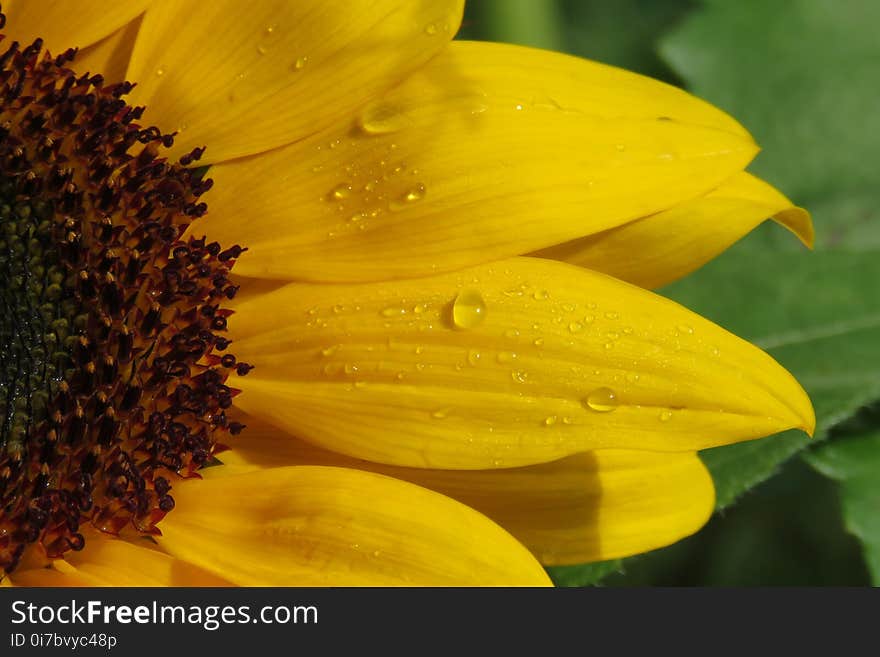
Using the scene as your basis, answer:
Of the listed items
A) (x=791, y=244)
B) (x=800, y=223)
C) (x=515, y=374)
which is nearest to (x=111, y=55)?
(x=515, y=374)

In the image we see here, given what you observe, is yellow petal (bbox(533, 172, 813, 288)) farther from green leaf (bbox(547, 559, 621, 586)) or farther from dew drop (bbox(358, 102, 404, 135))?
green leaf (bbox(547, 559, 621, 586))

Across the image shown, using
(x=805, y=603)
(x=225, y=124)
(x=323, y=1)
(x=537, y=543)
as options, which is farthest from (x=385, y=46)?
(x=805, y=603)

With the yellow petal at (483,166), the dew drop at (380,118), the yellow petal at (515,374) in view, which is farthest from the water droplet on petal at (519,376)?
the dew drop at (380,118)

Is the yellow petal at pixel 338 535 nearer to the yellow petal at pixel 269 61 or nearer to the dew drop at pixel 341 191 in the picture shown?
the dew drop at pixel 341 191

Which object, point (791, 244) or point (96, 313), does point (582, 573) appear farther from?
point (791, 244)

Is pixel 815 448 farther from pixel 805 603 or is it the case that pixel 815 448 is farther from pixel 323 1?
pixel 323 1
